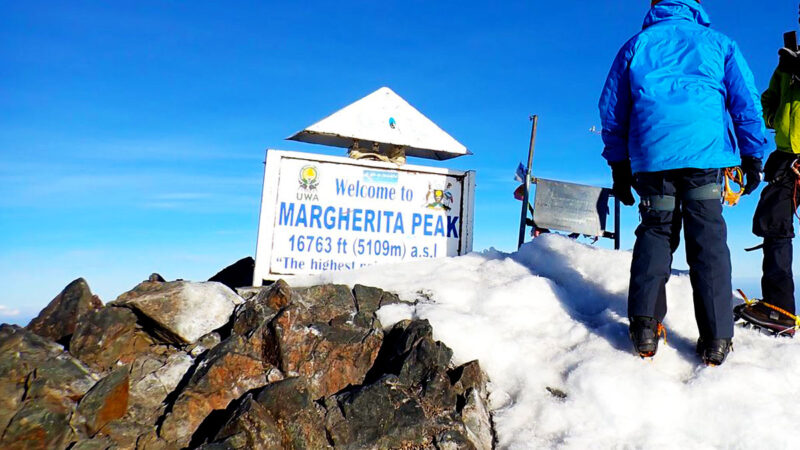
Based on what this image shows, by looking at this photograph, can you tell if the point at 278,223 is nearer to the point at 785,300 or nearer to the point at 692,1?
the point at 692,1

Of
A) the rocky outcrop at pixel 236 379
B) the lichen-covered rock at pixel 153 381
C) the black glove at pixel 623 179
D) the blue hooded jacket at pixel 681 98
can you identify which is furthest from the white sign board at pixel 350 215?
the blue hooded jacket at pixel 681 98

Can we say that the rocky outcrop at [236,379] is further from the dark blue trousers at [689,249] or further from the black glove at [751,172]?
the black glove at [751,172]

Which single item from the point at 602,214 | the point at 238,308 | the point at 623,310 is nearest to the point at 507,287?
the point at 623,310

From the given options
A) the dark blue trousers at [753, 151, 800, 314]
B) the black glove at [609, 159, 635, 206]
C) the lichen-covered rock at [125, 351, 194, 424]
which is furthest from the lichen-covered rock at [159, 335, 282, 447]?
the dark blue trousers at [753, 151, 800, 314]

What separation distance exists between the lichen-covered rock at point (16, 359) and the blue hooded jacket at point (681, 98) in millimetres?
5152

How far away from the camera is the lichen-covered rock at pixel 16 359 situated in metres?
4.15

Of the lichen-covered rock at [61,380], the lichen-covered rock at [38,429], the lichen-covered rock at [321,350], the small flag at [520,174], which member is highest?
the small flag at [520,174]

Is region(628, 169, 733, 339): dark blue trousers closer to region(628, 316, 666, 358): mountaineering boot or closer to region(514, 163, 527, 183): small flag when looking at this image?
region(628, 316, 666, 358): mountaineering boot

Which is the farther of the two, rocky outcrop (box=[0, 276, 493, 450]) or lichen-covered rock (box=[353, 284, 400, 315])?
lichen-covered rock (box=[353, 284, 400, 315])

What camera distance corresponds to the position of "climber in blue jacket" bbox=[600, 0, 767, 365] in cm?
428

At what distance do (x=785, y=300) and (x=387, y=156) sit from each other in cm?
497

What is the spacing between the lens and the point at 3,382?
168 inches

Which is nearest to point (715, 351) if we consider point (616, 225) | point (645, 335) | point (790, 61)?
point (645, 335)

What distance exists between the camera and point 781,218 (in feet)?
16.5
